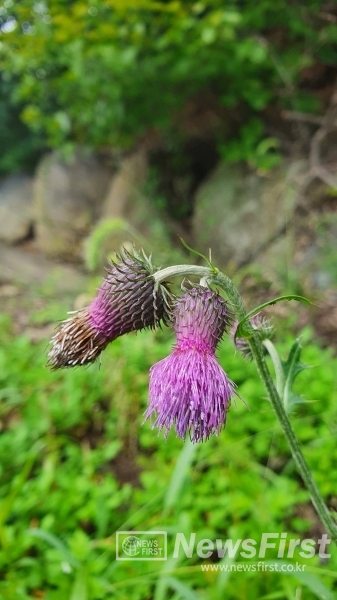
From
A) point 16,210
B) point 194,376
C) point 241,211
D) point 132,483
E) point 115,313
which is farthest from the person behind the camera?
point 16,210

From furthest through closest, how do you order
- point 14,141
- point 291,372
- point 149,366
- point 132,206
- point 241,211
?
point 14,141, point 132,206, point 241,211, point 149,366, point 291,372

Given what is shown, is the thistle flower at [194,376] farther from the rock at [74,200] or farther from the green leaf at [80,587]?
the rock at [74,200]

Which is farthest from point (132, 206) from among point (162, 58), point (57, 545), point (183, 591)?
point (183, 591)

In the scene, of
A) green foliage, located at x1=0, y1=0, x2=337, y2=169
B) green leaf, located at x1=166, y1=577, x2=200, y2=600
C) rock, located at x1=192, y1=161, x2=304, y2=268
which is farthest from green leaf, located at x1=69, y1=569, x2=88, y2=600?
rock, located at x1=192, y1=161, x2=304, y2=268

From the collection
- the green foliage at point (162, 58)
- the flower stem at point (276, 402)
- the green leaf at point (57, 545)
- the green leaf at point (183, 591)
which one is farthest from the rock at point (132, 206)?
the flower stem at point (276, 402)

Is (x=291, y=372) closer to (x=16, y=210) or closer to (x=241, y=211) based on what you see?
(x=241, y=211)
